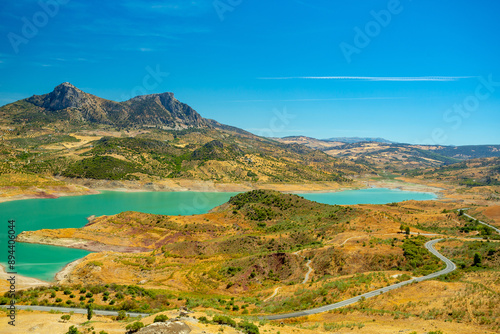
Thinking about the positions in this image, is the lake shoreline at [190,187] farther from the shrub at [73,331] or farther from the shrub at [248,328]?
the shrub at [248,328]

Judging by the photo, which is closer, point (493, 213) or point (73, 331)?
point (73, 331)

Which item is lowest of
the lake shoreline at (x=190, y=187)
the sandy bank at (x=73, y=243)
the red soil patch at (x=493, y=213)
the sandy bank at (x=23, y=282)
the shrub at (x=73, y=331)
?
the sandy bank at (x=23, y=282)

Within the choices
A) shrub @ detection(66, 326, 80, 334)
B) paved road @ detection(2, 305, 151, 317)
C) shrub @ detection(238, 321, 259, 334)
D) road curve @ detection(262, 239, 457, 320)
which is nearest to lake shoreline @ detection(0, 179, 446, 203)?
paved road @ detection(2, 305, 151, 317)

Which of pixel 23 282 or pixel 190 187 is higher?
pixel 190 187

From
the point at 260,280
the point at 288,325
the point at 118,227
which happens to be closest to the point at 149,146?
the point at 118,227

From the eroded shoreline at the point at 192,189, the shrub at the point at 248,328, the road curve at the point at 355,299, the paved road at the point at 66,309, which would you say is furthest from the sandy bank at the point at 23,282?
the road curve at the point at 355,299

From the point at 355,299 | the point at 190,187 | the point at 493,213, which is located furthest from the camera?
the point at 190,187

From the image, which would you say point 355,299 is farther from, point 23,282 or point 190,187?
point 190,187

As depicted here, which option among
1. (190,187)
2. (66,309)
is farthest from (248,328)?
(190,187)

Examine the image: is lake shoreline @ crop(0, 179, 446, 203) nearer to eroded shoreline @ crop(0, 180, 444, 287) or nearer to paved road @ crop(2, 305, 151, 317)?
eroded shoreline @ crop(0, 180, 444, 287)

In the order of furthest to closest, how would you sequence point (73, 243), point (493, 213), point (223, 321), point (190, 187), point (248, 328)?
point (190, 187) < point (493, 213) < point (73, 243) < point (223, 321) < point (248, 328)
